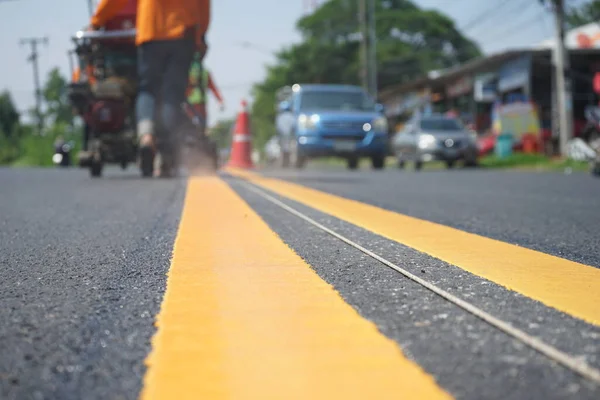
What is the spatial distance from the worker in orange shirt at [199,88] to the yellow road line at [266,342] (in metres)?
9.01

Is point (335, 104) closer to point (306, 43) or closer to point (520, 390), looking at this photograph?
point (520, 390)

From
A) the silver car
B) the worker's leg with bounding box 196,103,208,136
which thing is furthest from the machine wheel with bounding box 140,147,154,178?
the silver car

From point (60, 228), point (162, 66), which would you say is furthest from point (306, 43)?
point (60, 228)

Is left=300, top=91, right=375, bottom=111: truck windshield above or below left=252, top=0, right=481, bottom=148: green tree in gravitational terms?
below

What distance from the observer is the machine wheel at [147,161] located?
1059cm

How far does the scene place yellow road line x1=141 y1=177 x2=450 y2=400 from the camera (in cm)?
170

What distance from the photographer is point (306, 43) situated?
62219mm

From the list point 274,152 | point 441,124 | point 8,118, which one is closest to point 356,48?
point 274,152

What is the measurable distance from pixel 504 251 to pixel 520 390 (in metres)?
2.25

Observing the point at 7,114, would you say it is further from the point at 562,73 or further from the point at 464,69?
the point at 562,73

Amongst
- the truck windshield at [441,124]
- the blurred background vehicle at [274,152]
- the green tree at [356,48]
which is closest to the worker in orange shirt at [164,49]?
the truck windshield at [441,124]

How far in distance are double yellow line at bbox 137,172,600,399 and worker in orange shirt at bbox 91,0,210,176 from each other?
5450mm

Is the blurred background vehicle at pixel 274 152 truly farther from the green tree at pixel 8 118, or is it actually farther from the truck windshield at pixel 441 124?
the green tree at pixel 8 118

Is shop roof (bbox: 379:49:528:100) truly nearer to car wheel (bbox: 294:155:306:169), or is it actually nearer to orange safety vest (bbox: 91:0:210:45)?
car wheel (bbox: 294:155:306:169)
